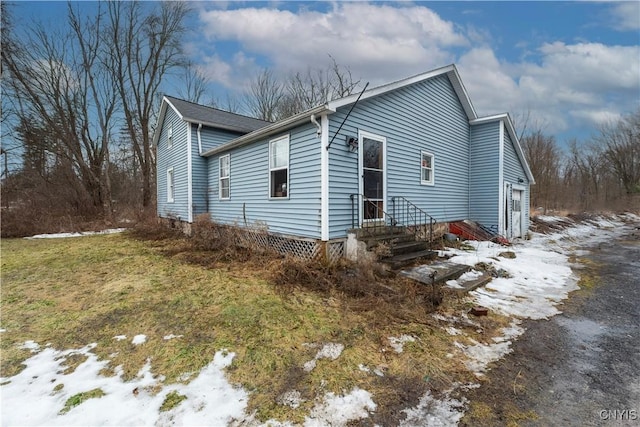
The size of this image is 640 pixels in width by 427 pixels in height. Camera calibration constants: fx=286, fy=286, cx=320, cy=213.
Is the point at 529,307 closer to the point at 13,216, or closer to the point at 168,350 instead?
the point at 168,350

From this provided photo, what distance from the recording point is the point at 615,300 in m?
4.82

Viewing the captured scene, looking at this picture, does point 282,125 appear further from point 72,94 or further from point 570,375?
point 72,94

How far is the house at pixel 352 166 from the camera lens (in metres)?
6.32

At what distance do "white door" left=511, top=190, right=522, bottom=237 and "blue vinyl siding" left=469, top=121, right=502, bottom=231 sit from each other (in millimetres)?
1630

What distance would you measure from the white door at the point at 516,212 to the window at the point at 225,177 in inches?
439

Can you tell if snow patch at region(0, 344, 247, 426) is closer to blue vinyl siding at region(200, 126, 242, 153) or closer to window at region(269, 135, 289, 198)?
window at region(269, 135, 289, 198)

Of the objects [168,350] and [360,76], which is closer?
Answer: [168,350]

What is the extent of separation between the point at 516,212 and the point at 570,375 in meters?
11.3

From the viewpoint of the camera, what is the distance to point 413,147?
8.41 metres

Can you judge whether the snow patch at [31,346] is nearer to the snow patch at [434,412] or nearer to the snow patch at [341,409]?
the snow patch at [341,409]

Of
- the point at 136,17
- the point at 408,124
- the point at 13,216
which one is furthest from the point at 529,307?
the point at 136,17

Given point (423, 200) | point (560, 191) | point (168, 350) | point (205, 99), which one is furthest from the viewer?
point (560, 191)

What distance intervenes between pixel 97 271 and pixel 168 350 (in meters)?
4.51

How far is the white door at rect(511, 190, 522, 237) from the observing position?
464 inches
